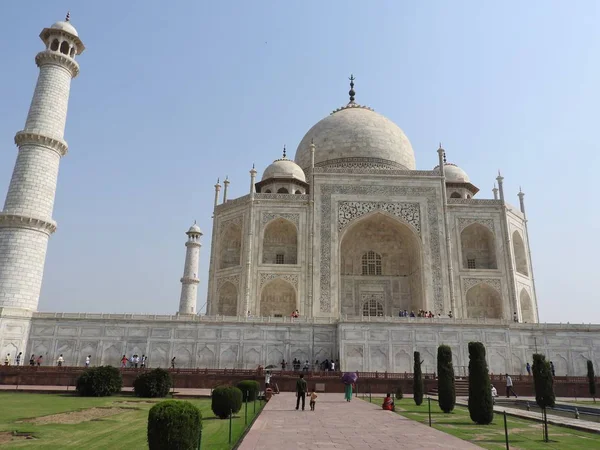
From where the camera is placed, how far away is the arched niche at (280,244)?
2584 cm

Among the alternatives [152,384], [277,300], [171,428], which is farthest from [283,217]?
[171,428]

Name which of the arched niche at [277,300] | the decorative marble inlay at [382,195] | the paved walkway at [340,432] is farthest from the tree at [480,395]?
the arched niche at [277,300]

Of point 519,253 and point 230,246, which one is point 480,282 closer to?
point 519,253

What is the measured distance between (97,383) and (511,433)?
405 inches

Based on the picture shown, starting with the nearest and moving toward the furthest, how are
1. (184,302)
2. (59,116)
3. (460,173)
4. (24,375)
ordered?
(24,375) → (59,116) → (460,173) → (184,302)

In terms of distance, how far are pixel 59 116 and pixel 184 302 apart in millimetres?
16771

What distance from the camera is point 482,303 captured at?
81.7ft

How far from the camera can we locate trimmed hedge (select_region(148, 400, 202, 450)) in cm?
500

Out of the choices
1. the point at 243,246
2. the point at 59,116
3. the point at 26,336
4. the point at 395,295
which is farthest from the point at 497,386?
the point at 59,116

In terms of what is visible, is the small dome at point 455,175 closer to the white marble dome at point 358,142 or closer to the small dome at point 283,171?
the white marble dome at point 358,142

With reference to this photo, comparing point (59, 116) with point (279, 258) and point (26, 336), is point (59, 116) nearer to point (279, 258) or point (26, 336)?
point (26, 336)

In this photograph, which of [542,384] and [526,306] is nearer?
[542,384]

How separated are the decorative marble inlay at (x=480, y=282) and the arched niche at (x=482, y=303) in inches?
12.6

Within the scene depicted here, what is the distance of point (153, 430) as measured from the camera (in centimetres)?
504
